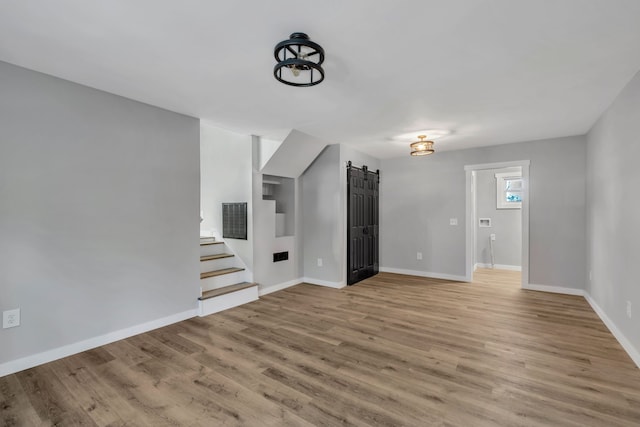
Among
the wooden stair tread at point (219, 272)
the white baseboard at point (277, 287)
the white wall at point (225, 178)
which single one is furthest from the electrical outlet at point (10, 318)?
the white baseboard at point (277, 287)

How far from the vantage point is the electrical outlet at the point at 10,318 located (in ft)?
7.45

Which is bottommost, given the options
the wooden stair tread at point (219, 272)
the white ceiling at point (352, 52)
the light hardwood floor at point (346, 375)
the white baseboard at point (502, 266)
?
the light hardwood floor at point (346, 375)

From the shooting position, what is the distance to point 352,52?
209 centimetres

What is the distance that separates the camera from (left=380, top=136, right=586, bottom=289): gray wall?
4.45 metres

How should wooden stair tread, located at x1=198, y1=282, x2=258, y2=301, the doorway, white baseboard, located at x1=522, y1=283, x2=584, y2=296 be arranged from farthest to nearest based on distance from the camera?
the doorway → white baseboard, located at x1=522, y1=283, x2=584, y2=296 → wooden stair tread, located at x1=198, y1=282, x2=258, y2=301

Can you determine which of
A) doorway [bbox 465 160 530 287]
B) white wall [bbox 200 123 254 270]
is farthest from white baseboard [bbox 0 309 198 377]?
doorway [bbox 465 160 530 287]

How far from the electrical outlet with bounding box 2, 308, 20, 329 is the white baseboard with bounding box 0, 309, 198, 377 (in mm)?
283

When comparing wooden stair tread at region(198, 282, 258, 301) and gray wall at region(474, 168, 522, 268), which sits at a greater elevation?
gray wall at region(474, 168, 522, 268)

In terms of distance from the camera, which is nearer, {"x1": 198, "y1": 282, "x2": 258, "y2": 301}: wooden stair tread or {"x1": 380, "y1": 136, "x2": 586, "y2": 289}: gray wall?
{"x1": 198, "y1": 282, "x2": 258, "y2": 301}: wooden stair tread

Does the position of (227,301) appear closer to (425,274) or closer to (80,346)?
(80,346)

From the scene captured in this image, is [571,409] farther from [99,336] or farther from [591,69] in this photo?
[99,336]

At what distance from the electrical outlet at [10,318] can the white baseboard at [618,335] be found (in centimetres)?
495

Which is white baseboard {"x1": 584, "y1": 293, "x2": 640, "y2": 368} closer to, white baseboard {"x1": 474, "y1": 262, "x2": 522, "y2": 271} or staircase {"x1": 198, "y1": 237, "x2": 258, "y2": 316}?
white baseboard {"x1": 474, "y1": 262, "x2": 522, "y2": 271}

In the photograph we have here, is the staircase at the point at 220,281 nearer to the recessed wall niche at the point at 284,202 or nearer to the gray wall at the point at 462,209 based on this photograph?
the recessed wall niche at the point at 284,202
